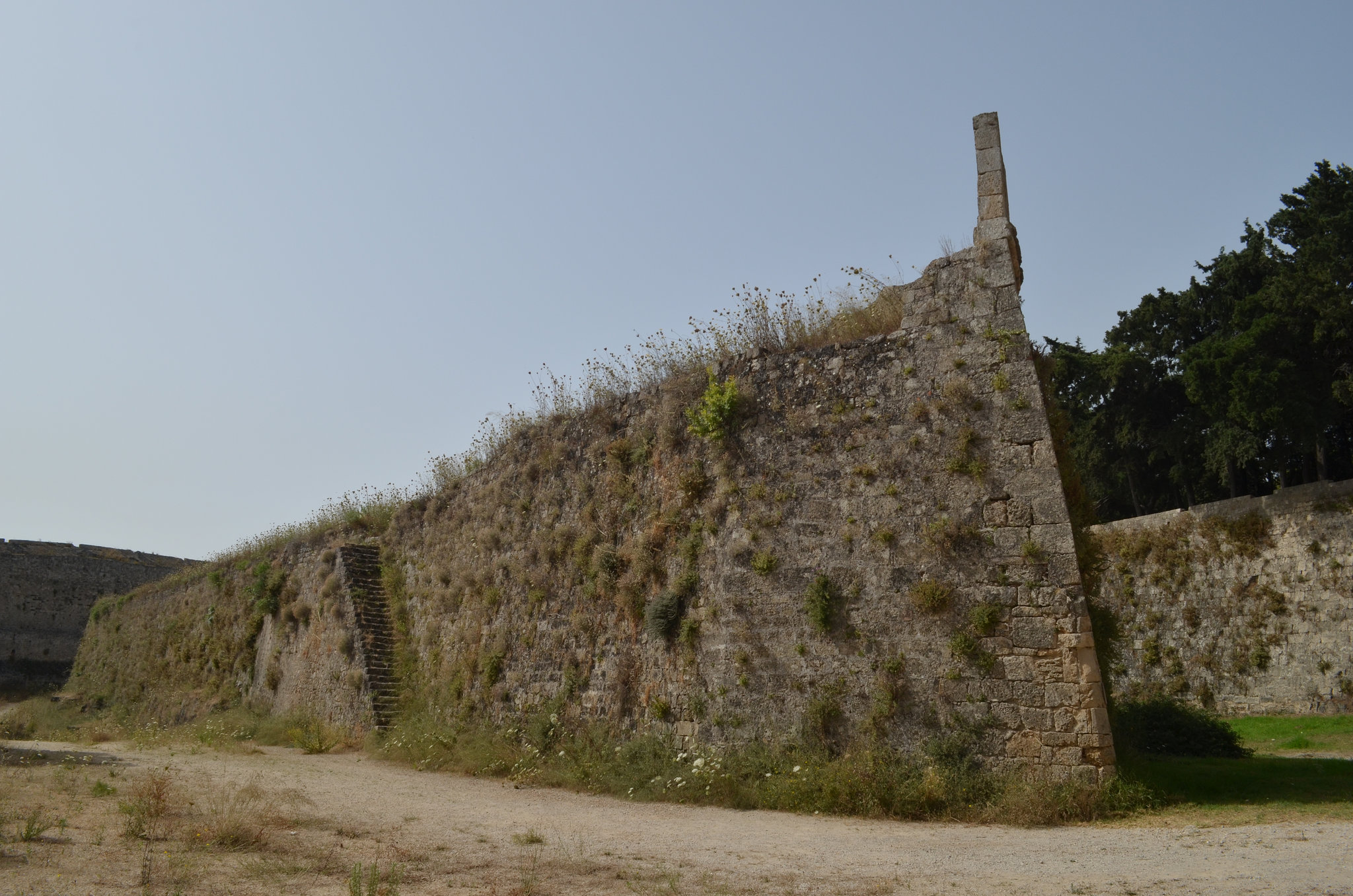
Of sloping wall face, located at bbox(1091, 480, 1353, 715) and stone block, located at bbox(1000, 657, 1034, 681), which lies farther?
sloping wall face, located at bbox(1091, 480, 1353, 715)

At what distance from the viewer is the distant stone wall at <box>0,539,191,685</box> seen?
3338 cm

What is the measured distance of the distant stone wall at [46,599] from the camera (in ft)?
109

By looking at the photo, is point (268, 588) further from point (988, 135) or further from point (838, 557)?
point (988, 135)

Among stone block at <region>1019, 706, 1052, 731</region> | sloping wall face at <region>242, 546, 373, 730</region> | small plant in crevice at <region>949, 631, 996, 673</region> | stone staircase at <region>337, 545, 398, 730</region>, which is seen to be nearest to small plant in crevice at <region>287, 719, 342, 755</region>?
sloping wall face at <region>242, 546, 373, 730</region>

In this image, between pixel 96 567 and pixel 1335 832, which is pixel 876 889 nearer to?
pixel 1335 832

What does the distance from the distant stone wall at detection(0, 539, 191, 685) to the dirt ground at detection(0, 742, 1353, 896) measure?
96.5ft

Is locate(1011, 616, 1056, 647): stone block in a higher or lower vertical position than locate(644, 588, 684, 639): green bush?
lower

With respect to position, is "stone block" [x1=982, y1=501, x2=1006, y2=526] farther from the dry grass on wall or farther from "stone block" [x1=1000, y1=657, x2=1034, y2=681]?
"stone block" [x1=1000, y1=657, x2=1034, y2=681]

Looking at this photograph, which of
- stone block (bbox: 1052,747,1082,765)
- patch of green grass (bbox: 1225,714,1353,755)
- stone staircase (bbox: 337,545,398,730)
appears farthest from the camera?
stone staircase (bbox: 337,545,398,730)

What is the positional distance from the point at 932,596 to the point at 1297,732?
1036 centimetres

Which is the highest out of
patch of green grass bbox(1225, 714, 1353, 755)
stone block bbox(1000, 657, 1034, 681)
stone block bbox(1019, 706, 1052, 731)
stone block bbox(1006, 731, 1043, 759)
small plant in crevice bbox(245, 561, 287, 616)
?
small plant in crevice bbox(245, 561, 287, 616)

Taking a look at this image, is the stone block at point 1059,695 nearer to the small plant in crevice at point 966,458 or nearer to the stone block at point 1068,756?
the stone block at point 1068,756

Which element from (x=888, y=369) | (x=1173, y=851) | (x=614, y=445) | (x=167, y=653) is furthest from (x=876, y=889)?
(x=167, y=653)

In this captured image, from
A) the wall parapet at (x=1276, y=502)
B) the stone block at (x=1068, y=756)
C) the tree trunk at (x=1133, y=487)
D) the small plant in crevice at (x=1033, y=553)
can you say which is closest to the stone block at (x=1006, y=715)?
the stone block at (x=1068, y=756)
